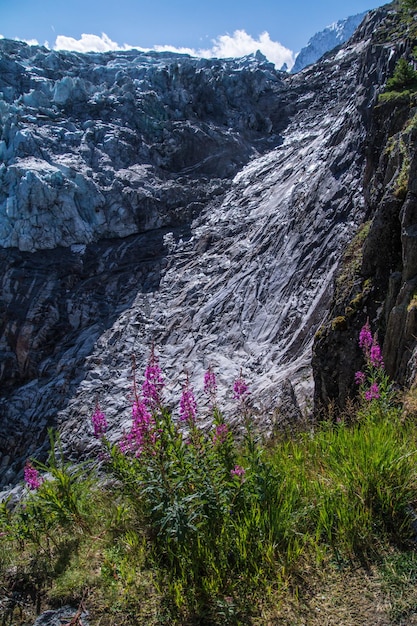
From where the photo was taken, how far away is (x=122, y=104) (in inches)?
1692

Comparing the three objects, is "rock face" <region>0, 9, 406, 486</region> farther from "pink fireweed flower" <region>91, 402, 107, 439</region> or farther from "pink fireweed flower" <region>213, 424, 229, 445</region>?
"pink fireweed flower" <region>213, 424, 229, 445</region>

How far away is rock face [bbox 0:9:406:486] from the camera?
22984 millimetres

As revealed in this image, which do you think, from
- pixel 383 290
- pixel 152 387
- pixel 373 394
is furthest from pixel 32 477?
pixel 383 290

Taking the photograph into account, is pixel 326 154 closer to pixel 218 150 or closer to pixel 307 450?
pixel 218 150

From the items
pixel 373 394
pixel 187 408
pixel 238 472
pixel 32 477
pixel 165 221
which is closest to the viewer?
pixel 238 472

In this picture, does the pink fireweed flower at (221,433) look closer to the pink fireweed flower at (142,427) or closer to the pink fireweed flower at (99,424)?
the pink fireweed flower at (142,427)

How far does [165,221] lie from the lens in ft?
121

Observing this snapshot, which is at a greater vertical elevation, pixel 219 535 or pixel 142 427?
pixel 142 427

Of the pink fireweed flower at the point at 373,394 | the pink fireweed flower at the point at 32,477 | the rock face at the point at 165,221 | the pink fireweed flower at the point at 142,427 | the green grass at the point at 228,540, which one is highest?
the rock face at the point at 165,221

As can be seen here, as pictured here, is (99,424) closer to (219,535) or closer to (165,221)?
(219,535)

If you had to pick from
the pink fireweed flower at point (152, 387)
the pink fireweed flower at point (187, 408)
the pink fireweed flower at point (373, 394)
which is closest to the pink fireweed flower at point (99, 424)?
the pink fireweed flower at point (152, 387)

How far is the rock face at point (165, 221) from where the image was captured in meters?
23.0

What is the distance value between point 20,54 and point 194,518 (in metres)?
55.4

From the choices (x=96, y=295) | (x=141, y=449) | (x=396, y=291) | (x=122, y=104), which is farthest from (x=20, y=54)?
(x=141, y=449)
